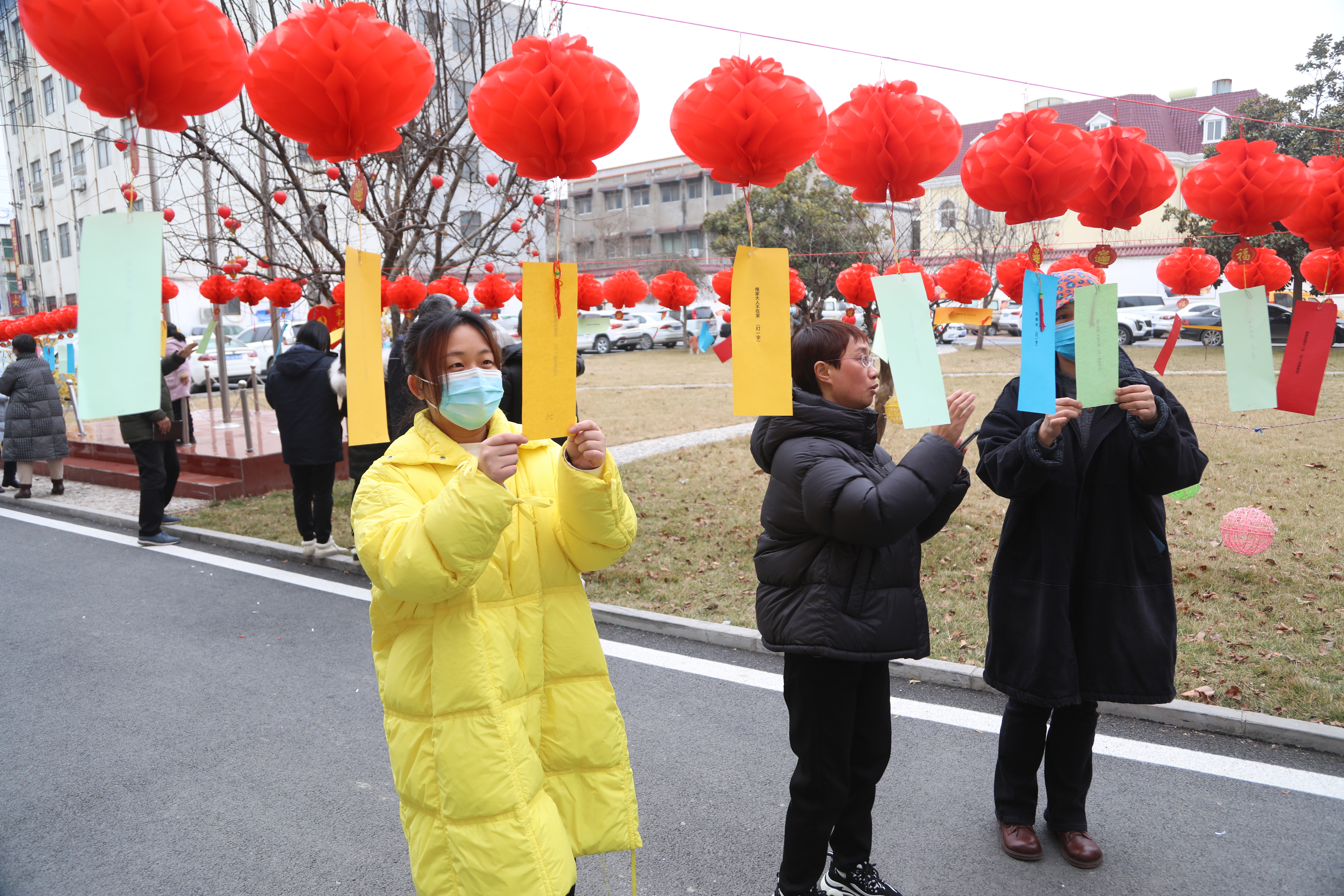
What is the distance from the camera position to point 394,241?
8203 mm

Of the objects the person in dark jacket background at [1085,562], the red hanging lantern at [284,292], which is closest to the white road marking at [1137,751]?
the person in dark jacket background at [1085,562]

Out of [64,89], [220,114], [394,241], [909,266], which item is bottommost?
[909,266]

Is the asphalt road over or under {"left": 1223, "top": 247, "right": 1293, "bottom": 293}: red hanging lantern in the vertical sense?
under

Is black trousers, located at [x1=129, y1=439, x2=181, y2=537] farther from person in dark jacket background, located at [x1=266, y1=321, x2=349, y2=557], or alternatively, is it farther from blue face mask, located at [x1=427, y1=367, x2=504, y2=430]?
blue face mask, located at [x1=427, y1=367, x2=504, y2=430]

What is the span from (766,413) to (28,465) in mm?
11347

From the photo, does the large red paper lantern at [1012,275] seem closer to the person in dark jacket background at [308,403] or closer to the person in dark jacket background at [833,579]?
the person in dark jacket background at [833,579]

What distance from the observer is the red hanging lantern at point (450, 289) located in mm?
6691

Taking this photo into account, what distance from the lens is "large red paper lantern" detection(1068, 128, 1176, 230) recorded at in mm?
2660

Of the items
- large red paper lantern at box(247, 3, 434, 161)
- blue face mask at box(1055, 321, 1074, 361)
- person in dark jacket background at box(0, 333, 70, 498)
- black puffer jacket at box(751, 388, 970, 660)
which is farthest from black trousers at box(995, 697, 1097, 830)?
person in dark jacket background at box(0, 333, 70, 498)

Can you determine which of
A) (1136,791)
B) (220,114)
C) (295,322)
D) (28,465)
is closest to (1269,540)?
(1136,791)

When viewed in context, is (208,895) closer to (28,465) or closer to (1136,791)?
(1136,791)

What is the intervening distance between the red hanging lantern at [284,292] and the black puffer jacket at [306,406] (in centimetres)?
85

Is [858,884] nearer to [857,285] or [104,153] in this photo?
[857,285]

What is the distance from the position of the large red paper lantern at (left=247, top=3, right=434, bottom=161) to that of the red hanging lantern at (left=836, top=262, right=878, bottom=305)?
3588mm
